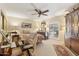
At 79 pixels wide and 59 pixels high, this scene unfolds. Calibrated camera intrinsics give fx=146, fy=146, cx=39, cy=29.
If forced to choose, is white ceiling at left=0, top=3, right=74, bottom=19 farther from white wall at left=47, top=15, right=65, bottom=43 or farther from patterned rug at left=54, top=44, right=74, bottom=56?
patterned rug at left=54, top=44, right=74, bottom=56

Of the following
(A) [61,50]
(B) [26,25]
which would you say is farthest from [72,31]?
(B) [26,25]

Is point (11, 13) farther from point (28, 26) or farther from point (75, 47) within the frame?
point (75, 47)

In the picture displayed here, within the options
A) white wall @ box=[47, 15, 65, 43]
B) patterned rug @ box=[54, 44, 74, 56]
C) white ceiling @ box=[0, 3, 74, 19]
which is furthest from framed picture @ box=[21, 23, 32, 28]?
patterned rug @ box=[54, 44, 74, 56]

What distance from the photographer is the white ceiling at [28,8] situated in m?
2.37

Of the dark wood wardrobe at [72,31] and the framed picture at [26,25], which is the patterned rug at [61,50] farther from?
the framed picture at [26,25]

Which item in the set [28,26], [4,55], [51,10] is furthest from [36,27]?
[4,55]

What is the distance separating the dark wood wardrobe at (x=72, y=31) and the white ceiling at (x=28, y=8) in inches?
6.0

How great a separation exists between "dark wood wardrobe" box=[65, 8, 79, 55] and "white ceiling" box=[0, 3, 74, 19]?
0.15 meters

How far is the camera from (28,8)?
2.38 metres

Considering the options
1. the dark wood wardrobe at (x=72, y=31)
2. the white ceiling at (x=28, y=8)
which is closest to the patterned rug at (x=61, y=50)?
the dark wood wardrobe at (x=72, y=31)

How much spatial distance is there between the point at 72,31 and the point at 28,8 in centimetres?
81

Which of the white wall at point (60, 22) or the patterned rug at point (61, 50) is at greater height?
the white wall at point (60, 22)

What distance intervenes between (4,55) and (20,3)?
0.90 m

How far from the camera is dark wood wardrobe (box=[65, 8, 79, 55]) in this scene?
7.63 feet
